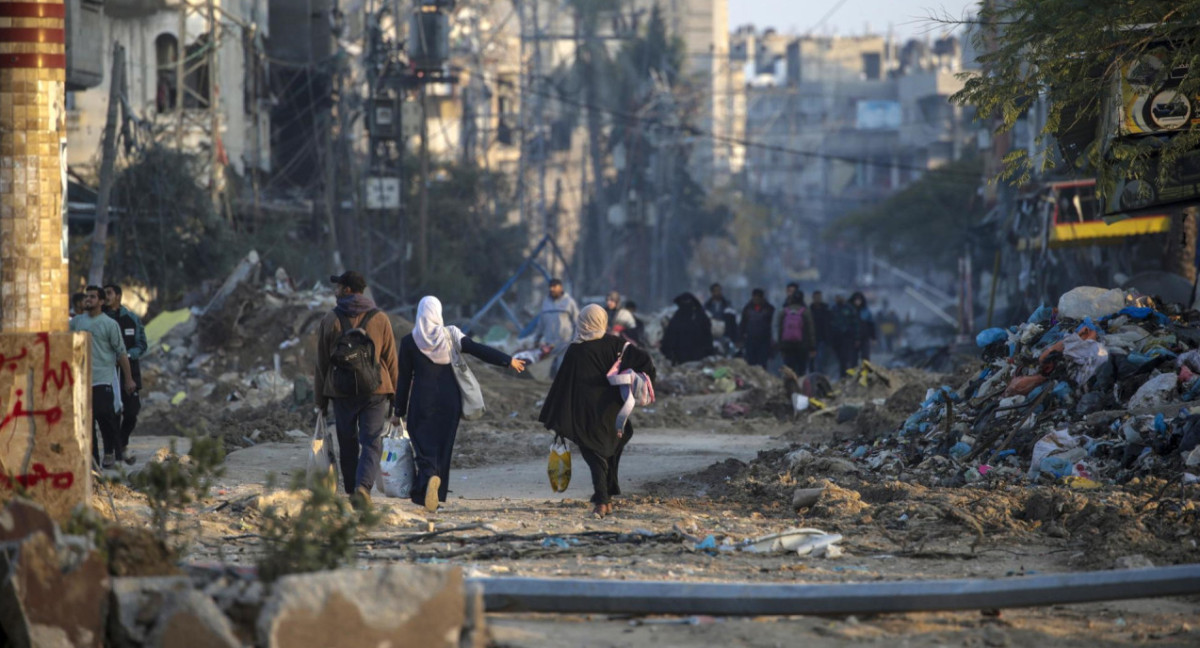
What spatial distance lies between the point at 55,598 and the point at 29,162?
303 centimetres

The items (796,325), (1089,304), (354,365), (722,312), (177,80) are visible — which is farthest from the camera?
(177,80)

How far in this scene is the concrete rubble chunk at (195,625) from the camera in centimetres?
501

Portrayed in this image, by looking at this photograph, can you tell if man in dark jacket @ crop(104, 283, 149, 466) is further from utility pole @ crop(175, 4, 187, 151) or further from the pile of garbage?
utility pole @ crop(175, 4, 187, 151)

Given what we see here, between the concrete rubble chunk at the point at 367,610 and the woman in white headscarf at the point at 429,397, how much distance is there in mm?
4824

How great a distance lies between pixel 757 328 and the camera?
24.0 m

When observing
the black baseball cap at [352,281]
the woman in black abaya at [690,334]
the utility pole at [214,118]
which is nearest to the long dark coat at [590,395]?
the black baseball cap at [352,281]

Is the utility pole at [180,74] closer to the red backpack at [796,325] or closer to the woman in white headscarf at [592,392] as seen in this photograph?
the red backpack at [796,325]

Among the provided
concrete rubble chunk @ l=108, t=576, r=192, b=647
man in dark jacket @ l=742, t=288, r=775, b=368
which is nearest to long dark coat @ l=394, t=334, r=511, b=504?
concrete rubble chunk @ l=108, t=576, r=192, b=647

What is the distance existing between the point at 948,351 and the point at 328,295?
11791 millimetres

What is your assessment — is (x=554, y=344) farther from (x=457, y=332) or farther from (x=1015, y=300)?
(x=1015, y=300)

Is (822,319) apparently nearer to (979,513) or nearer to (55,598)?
(979,513)

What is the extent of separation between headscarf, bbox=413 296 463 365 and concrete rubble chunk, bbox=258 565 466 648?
4.86 meters

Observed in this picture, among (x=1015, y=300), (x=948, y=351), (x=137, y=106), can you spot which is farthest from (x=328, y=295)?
(x=1015, y=300)

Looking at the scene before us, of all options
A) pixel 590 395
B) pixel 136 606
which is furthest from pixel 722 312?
pixel 136 606
